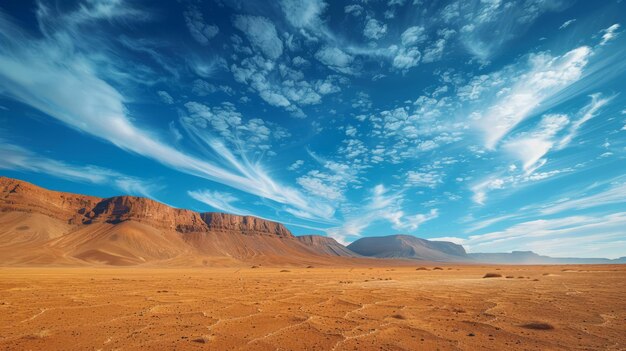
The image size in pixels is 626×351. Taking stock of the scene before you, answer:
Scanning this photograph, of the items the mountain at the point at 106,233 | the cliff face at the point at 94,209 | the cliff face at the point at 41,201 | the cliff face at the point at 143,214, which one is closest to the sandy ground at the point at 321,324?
the mountain at the point at 106,233

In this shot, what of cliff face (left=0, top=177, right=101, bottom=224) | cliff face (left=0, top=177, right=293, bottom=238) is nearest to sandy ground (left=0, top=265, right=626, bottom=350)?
cliff face (left=0, top=177, right=101, bottom=224)

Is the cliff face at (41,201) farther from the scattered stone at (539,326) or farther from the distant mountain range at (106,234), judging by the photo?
the scattered stone at (539,326)

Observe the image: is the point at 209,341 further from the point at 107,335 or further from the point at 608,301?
the point at 608,301

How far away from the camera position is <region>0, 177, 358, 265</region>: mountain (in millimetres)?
95000

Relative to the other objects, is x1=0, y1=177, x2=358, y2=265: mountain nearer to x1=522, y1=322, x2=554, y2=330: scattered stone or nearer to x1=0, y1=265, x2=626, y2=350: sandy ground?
x1=0, y1=265, x2=626, y2=350: sandy ground

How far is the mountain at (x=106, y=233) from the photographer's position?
9500 cm

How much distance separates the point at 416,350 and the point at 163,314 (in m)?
6.89

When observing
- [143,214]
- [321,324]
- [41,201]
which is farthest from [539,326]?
[41,201]

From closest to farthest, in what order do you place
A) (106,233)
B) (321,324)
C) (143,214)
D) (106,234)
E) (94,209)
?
(321,324)
(106,234)
(106,233)
(94,209)
(143,214)

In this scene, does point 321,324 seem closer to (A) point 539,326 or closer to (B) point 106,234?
(A) point 539,326

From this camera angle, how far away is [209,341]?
19.6 ft


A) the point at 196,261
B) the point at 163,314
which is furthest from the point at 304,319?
the point at 196,261

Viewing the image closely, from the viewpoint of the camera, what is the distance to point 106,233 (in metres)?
119

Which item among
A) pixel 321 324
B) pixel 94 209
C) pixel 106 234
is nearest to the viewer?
pixel 321 324
